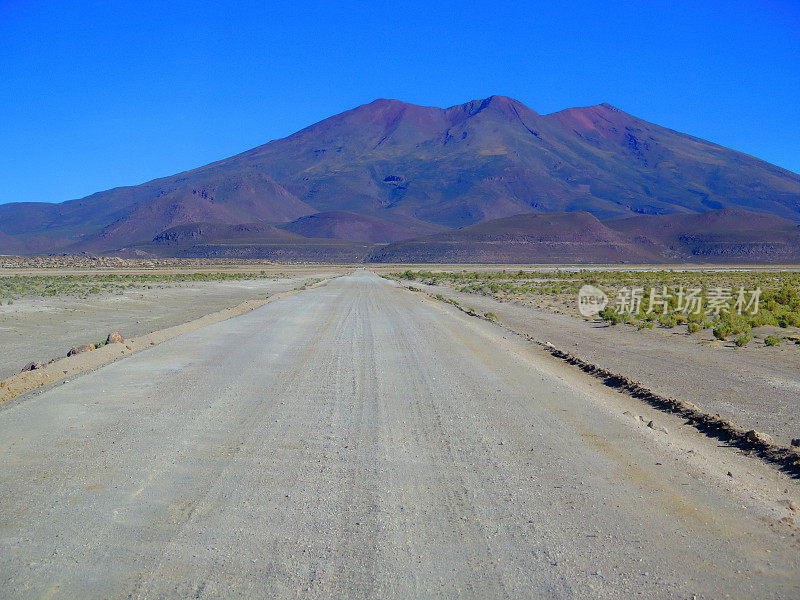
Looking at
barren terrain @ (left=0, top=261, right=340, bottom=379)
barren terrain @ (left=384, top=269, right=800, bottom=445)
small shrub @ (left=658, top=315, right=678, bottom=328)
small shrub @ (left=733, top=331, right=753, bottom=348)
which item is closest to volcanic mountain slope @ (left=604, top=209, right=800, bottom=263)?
small shrub @ (left=658, top=315, right=678, bottom=328)

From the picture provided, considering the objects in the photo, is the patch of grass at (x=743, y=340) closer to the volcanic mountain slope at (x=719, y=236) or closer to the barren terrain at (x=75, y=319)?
the barren terrain at (x=75, y=319)

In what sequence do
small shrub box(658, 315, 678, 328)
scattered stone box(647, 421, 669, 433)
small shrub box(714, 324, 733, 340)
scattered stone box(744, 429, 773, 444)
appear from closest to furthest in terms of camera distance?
1. scattered stone box(744, 429, 773, 444)
2. scattered stone box(647, 421, 669, 433)
3. small shrub box(714, 324, 733, 340)
4. small shrub box(658, 315, 678, 328)

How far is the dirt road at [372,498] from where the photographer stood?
3.82 metres

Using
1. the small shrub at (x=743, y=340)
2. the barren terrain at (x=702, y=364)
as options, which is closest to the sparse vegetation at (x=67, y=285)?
the barren terrain at (x=702, y=364)

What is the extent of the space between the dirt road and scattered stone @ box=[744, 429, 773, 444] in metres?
0.40

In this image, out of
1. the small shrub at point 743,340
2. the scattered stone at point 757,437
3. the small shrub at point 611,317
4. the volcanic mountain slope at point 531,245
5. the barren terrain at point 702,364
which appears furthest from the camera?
the volcanic mountain slope at point 531,245

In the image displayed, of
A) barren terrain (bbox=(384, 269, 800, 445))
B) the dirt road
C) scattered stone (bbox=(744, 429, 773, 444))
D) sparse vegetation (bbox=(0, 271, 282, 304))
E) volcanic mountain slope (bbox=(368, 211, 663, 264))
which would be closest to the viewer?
the dirt road

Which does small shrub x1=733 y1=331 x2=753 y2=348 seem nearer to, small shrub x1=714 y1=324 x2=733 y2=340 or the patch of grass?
the patch of grass

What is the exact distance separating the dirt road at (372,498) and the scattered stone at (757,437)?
40 centimetres

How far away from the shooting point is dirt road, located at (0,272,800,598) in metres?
3.82

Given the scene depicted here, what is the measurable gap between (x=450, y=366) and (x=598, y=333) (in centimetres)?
900

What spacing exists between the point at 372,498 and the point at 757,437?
4.32m

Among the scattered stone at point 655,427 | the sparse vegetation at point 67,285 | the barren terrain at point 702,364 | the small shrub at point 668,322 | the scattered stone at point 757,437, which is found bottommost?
the barren terrain at point 702,364

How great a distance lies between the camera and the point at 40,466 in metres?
5.59
